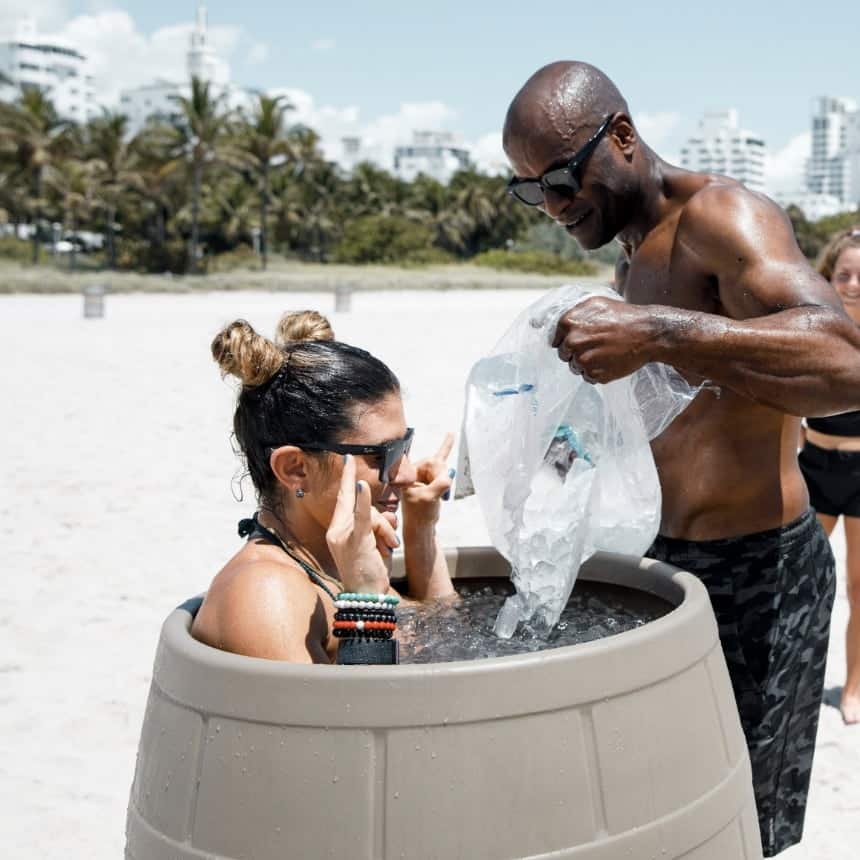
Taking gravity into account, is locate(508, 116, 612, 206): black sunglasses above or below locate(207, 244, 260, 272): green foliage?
above

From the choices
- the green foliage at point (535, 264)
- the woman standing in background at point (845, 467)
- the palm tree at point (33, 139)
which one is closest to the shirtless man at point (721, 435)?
the woman standing in background at point (845, 467)

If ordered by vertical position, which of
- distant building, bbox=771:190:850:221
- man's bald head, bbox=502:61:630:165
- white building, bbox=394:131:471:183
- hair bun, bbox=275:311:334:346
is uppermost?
white building, bbox=394:131:471:183

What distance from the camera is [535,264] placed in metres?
59.9

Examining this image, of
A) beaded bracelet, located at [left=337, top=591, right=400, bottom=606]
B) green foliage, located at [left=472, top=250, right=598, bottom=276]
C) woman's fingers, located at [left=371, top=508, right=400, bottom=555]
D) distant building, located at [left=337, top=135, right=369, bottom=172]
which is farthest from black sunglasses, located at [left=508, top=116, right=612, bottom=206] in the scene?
distant building, located at [left=337, top=135, right=369, bottom=172]

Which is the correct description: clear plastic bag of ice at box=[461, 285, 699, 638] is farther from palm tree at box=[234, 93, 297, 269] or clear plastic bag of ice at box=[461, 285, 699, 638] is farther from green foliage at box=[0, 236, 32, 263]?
green foliage at box=[0, 236, 32, 263]

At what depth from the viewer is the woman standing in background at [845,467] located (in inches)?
175

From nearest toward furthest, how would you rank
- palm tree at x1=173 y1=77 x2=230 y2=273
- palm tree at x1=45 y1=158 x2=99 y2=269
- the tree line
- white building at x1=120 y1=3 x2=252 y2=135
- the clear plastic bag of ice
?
the clear plastic bag of ice
palm tree at x1=173 y1=77 x2=230 y2=273
the tree line
palm tree at x1=45 y1=158 x2=99 y2=269
white building at x1=120 y1=3 x2=252 y2=135

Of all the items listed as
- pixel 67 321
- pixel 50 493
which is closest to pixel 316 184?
pixel 67 321

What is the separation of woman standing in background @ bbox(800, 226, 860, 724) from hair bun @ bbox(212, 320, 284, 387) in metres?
3.04

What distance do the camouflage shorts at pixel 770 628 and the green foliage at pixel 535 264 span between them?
188ft

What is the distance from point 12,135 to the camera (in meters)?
50.4

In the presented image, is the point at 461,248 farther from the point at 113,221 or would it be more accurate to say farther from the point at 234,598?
the point at 234,598

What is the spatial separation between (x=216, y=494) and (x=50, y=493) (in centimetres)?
106

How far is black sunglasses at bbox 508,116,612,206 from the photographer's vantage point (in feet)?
7.66
